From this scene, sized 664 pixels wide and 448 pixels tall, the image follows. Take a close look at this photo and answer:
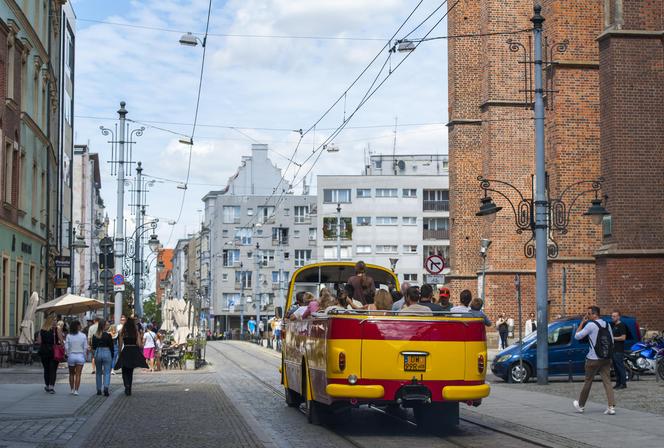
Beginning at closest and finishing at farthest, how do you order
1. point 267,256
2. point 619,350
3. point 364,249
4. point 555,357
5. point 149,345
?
point 619,350 → point 555,357 → point 149,345 → point 364,249 → point 267,256

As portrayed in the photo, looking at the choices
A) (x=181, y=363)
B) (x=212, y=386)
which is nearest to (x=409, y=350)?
(x=212, y=386)

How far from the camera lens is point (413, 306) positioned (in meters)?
14.9

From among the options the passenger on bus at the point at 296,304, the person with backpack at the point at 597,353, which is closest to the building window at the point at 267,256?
the passenger on bus at the point at 296,304

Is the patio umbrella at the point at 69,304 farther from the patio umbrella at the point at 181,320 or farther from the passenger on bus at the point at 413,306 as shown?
the passenger on bus at the point at 413,306

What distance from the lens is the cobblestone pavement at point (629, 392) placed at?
19.2 m

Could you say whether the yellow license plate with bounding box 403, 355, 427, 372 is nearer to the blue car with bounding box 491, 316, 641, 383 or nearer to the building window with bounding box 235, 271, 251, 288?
the blue car with bounding box 491, 316, 641, 383

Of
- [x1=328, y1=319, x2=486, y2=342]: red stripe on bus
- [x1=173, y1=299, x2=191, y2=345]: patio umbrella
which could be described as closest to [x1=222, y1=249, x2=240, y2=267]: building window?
[x1=173, y1=299, x2=191, y2=345]: patio umbrella

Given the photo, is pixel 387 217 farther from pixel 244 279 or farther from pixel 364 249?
pixel 244 279

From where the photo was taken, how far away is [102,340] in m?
22.5

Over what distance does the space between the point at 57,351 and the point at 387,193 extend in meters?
81.0

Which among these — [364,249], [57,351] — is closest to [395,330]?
[57,351]

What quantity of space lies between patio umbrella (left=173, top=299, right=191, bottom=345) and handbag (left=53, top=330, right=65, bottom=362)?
45.6 ft

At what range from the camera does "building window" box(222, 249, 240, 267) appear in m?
130

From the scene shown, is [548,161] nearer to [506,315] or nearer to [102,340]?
[506,315]
